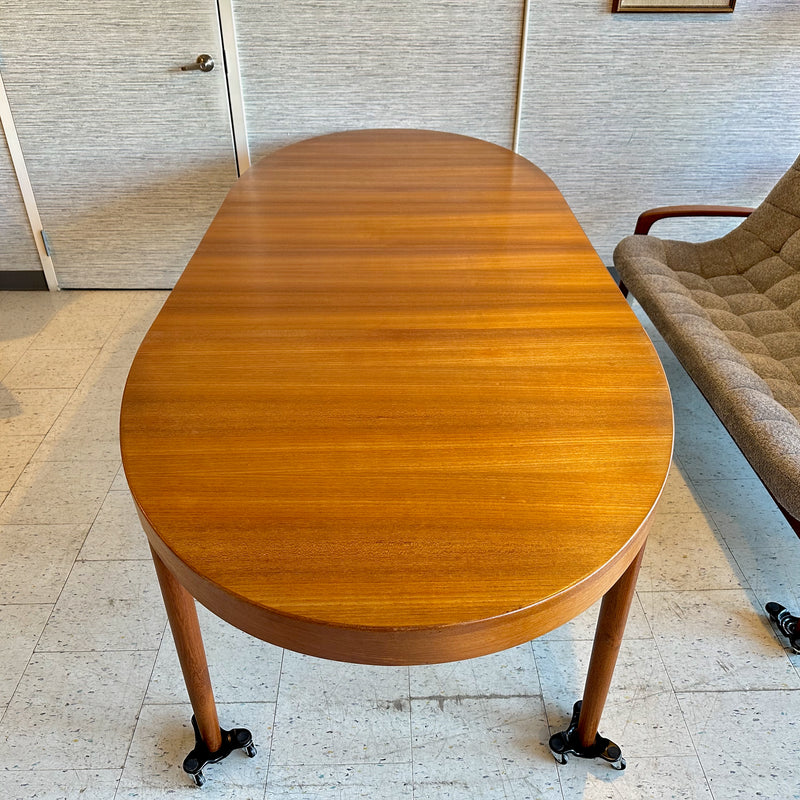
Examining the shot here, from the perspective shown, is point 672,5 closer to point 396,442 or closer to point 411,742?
point 396,442

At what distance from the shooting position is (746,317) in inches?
88.2

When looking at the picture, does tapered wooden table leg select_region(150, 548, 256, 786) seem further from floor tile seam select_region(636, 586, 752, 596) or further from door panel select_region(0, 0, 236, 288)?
door panel select_region(0, 0, 236, 288)

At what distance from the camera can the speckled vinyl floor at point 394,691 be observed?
4.62 feet

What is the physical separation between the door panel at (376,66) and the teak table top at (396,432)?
111cm

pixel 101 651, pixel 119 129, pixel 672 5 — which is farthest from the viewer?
pixel 119 129

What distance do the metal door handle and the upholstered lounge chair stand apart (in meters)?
1.67

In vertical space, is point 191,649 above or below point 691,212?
below

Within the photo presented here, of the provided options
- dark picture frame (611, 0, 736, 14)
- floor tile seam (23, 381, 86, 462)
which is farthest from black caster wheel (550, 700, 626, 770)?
dark picture frame (611, 0, 736, 14)

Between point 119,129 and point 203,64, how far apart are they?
0.45 metres

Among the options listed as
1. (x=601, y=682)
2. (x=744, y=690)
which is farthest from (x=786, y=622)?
(x=601, y=682)

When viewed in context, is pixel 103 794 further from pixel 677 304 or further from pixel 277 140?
pixel 277 140

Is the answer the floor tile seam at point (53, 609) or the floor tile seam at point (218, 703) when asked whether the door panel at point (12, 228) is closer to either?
the floor tile seam at point (53, 609)

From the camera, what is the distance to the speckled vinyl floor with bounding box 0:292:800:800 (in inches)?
55.4

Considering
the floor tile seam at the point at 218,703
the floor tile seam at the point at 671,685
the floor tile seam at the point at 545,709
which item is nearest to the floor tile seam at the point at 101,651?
the floor tile seam at the point at 218,703
